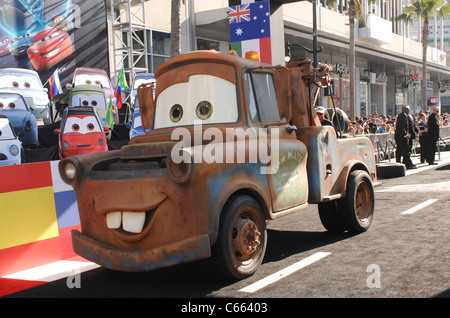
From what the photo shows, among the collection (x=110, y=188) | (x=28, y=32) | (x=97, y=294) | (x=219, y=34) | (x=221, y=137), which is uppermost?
(x=219, y=34)

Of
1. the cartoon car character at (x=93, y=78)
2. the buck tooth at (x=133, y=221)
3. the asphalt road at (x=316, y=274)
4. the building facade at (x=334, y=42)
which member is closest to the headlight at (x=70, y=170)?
the buck tooth at (x=133, y=221)

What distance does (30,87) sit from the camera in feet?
44.5

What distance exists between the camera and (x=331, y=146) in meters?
6.50

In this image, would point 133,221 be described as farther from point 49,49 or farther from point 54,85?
point 49,49

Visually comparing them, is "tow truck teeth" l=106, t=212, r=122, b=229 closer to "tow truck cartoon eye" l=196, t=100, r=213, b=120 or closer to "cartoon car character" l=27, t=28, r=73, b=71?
"tow truck cartoon eye" l=196, t=100, r=213, b=120

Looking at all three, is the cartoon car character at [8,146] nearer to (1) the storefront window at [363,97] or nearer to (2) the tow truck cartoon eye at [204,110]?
(2) the tow truck cartoon eye at [204,110]

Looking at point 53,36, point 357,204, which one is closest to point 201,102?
point 357,204

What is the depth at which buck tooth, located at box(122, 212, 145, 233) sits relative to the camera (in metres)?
4.59

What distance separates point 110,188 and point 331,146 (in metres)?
2.98

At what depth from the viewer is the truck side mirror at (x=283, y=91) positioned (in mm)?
5484

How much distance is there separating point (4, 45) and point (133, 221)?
35.6 ft
